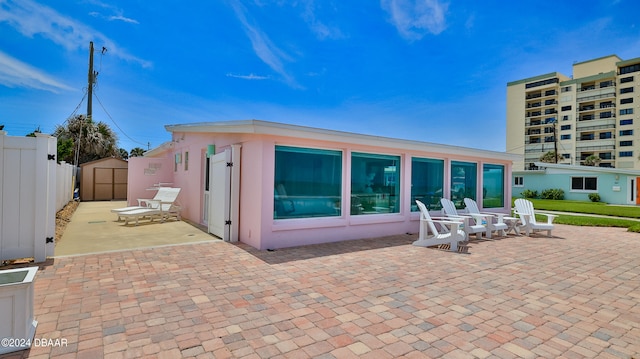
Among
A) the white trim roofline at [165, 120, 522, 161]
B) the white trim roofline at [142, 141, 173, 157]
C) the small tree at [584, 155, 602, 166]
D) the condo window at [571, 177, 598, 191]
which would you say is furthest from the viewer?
the small tree at [584, 155, 602, 166]

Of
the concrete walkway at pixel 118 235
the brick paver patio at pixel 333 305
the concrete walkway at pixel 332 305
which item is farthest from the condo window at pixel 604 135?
the concrete walkway at pixel 118 235

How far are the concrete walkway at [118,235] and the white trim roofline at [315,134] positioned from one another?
2.77 metres

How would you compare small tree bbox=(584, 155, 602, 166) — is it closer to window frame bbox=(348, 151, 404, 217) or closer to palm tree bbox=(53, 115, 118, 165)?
window frame bbox=(348, 151, 404, 217)

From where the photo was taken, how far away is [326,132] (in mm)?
7074

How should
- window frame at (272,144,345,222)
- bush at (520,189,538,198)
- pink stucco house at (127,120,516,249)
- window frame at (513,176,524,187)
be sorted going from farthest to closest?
window frame at (513,176,524,187) < bush at (520,189,538,198) < window frame at (272,144,345,222) < pink stucco house at (127,120,516,249)

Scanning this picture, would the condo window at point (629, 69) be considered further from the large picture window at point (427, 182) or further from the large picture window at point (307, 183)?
the large picture window at point (307, 183)

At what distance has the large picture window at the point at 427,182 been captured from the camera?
925cm

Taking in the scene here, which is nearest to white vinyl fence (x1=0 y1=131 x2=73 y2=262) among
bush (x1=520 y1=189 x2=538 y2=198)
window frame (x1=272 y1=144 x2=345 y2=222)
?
window frame (x1=272 y1=144 x2=345 y2=222)

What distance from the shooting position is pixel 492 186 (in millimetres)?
11398

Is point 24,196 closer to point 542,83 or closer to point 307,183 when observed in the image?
point 307,183

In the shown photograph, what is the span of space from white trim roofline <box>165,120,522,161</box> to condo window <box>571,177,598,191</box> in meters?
22.6

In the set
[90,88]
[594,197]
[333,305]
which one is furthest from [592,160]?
[90,88]

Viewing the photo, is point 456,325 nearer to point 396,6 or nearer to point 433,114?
point 396,6

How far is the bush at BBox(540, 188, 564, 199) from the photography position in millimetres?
27344
